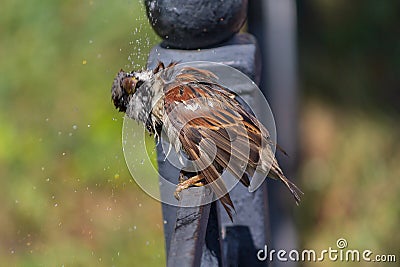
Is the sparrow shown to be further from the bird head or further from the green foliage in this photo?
the green foliage

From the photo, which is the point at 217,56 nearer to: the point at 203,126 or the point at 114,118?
the point at 203,126

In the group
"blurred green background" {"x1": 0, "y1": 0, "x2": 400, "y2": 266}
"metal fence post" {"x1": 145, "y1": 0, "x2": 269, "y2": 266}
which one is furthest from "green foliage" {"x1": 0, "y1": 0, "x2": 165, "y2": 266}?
"metal fence post" {"x1": 145, "y1": 0, "x2": 269, "y2": 266}

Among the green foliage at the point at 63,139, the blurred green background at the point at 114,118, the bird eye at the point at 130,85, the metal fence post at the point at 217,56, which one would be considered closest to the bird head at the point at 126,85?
the bird eye at the point at 130,85

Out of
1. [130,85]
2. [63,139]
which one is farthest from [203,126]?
[63,139]

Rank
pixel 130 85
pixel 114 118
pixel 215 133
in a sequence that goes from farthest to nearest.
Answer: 1. pixel 114 118
2. pixel 130 85
3. pixel 215 133

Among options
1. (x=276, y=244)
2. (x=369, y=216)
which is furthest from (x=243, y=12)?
(x=369, y=216)

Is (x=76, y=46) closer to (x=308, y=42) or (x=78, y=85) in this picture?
(x=78, y=85)
